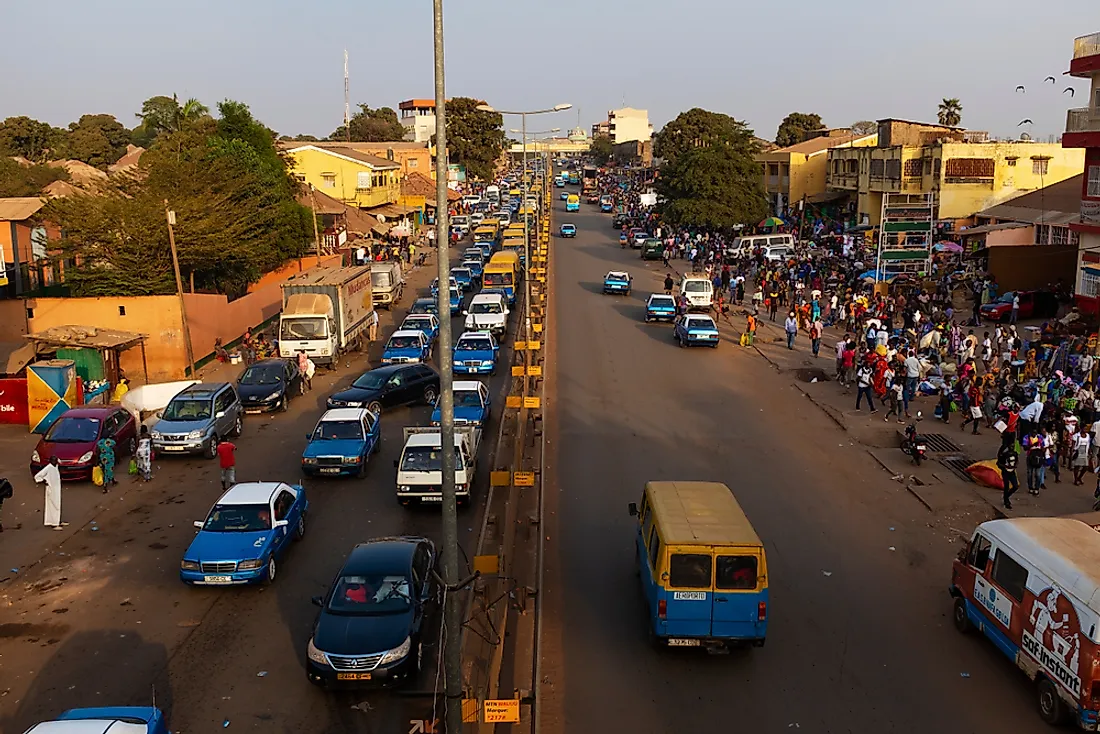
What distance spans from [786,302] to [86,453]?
3067cm

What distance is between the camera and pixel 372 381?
24.6 meters

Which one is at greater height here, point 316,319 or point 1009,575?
point 316,319

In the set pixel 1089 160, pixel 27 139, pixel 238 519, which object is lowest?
pixel 238 519

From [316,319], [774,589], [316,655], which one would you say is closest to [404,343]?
[316,319]

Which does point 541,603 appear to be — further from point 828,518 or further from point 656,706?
point 828,518

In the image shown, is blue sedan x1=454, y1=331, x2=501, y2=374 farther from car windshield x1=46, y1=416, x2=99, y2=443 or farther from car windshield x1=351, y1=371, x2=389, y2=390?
car windshield x1=46, y1=416, x2=99, y2=443

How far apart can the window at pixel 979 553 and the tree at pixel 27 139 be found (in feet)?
333

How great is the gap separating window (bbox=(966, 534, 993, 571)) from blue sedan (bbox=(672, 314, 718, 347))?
2068 cm

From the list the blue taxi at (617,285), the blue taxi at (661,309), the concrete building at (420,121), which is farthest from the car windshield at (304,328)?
the concrete building at (420,121)

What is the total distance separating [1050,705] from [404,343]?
2276 centimetres

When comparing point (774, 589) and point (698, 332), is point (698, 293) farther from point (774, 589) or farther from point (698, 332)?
point (774, 589)

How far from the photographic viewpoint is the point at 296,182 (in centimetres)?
5288

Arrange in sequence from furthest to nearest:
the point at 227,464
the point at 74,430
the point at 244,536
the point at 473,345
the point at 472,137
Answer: the point at 472,137, the point at 473,345, the point at 74,430, the point at 227,464, the point at 244,536

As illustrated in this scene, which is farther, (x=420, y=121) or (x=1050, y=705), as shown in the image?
(x=420, y=121)
